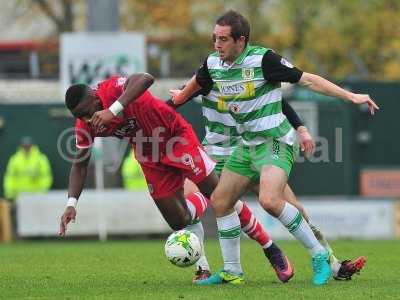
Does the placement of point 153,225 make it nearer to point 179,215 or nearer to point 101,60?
point 101,60

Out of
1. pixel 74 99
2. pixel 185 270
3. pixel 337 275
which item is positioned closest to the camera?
pixel 74 99

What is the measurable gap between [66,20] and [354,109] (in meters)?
10.7

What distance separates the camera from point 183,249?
10133 millimetres

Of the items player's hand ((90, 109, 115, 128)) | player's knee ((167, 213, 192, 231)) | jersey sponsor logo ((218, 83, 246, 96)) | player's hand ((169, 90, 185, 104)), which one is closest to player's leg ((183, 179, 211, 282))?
player's knee ((167, 213, 192, 231))

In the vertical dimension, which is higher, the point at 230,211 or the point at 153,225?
the point at 230,211

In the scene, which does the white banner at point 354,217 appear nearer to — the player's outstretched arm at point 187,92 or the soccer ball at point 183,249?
the player's outstretched arm at point 187,92

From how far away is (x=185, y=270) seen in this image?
12125 mm

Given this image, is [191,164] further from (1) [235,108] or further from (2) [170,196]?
(1) [235,108]

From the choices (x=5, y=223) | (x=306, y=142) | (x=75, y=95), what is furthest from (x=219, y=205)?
(x=5, y=223)

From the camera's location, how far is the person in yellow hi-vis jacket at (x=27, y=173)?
22.5m

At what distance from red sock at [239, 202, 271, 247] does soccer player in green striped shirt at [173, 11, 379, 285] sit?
0.35 meters

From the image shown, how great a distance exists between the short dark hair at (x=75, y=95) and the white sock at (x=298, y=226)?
1.90 metres

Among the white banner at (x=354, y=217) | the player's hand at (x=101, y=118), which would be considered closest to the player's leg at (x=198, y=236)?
the player's hand at (x=101, y=118)

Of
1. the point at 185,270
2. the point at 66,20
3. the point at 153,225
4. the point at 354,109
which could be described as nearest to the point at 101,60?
the point at 153,225
